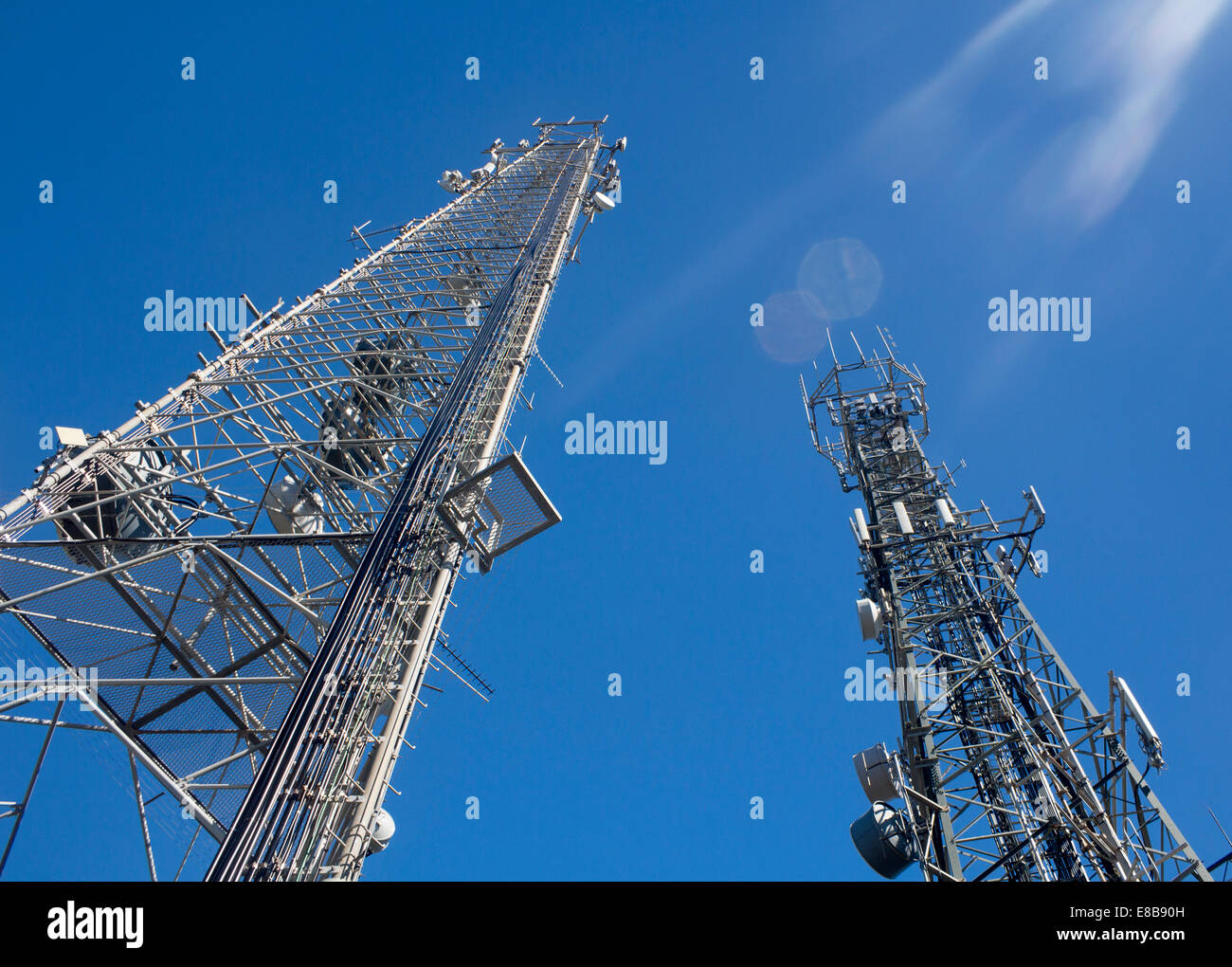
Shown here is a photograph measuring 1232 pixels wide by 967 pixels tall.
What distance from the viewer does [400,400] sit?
712 inches

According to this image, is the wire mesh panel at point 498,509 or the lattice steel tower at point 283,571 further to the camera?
the wire mesh panel at point 498,509

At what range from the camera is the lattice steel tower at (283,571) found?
11.5 metres

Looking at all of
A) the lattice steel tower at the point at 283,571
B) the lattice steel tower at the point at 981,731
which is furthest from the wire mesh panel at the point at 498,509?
the lattice steel tower at the point at 981,731

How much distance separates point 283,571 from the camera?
16.5 m

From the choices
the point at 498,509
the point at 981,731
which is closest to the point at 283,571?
the point at 498,509

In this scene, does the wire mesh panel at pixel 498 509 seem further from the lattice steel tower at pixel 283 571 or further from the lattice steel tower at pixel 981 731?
the lattice steel tower at pixel 981 731

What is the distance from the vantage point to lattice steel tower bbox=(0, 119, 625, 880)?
451 inches

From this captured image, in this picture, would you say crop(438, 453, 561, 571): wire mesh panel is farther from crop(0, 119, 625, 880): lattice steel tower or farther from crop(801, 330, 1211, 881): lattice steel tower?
crop(801, 330, 1211, 881): lattice steel tower

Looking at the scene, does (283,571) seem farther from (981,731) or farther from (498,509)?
(981,731)
